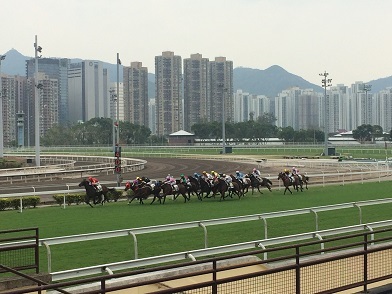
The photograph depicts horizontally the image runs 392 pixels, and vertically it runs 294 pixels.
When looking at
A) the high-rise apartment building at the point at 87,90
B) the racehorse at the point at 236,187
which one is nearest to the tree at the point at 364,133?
the high-rise apartment building at the point at 87,90

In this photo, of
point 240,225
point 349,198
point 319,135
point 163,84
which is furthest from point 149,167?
point 163,84

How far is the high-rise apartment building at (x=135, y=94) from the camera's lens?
5817 inches

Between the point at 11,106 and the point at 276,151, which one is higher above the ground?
the point at 11,106

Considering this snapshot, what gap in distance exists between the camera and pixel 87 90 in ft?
454

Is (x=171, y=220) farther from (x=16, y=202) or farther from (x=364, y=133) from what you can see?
(x=364, y=133)

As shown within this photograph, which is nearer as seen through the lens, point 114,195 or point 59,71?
point 114,195

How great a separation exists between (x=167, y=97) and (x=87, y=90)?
20.1 metres

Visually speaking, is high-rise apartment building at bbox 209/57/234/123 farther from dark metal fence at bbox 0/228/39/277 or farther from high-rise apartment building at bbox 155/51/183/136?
dark metal fence at bbox 0/228/39/277

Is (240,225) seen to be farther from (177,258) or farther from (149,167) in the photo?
(149,167)

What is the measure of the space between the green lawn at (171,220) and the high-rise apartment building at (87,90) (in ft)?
349

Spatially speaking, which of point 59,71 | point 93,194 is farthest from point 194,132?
point 93,194

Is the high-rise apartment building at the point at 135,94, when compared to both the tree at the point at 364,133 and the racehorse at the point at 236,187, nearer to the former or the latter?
the tree at the point at 364,133

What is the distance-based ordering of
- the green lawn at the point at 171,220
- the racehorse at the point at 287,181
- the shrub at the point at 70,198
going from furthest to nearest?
the racehorse at the point at 287,181
the shrub at the point at 70,198
the green lawn at the point at 171,220

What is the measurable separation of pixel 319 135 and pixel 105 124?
3733 centimetres
